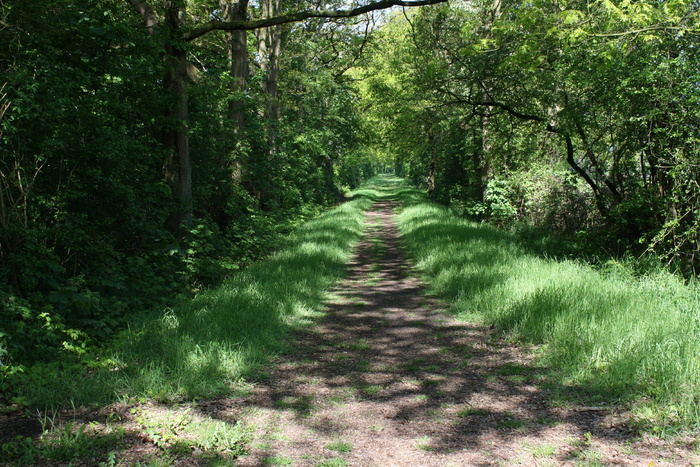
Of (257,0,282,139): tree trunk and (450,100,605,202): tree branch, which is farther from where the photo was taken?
(257,0,282,139): tree trunk

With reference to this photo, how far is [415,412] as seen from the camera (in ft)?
Answer: 12.2

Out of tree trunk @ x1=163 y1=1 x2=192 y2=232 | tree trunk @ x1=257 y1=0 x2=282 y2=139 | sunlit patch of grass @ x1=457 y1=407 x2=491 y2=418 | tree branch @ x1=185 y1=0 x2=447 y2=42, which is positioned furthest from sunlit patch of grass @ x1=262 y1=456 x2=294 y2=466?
tree trunk @ x1=257 y1=0 x2=282 y2=139

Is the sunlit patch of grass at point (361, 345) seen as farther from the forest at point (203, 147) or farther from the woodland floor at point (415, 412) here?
the forest at point (203, 147)

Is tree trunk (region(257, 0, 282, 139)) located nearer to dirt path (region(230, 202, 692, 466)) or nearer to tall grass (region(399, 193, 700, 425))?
tall grass (region(399, 193, 700, 425))

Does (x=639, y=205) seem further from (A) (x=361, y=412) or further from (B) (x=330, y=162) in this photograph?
(B) (x=330, y=162)

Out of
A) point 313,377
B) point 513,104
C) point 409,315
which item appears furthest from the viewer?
point 513,104

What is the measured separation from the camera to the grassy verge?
2977mm

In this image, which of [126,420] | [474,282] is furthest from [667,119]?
[126,420]

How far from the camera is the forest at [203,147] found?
5301 millimetres

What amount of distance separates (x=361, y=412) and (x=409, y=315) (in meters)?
3.02

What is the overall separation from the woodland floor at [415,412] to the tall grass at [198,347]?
0.79ft

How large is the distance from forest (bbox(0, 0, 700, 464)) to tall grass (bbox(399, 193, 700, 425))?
2.25 feet

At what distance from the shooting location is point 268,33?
59.7ft

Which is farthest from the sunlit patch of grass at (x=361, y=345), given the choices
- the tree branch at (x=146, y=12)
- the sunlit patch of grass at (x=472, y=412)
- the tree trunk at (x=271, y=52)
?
the tree trunk at (x=271, y=52)
